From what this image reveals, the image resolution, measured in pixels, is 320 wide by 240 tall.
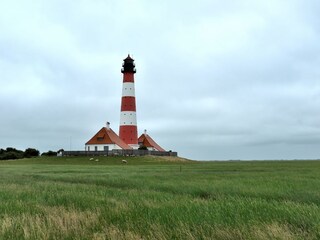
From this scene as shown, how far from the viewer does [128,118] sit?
8456 centimetres

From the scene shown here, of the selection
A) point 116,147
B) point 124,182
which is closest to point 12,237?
point 124,182

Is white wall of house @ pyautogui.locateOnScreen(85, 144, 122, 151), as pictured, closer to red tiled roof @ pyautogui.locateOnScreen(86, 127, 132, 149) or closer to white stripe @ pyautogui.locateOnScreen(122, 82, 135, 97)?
red tiled roof @ pyautogui.locateOnScreen(86, 127, 132, 149)

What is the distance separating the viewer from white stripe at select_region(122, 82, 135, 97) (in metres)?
85.2

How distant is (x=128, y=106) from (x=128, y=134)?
660 centimetres

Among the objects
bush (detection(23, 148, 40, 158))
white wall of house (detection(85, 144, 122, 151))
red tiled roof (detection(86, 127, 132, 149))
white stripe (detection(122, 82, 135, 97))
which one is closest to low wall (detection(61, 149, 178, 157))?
white wall of house (detection(85, 144, 122, 151))

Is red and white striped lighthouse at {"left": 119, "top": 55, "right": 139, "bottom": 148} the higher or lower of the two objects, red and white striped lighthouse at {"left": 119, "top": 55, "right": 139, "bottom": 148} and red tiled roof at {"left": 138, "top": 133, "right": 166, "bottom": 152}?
the higher

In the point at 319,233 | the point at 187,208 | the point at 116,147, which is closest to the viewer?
the point at 319,233

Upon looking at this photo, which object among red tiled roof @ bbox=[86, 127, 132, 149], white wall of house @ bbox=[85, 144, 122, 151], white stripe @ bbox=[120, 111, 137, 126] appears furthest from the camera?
red tiled roof @ bbox=[86, 127, 132, 149]

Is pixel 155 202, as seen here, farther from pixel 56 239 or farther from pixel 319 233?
pixel 319 233

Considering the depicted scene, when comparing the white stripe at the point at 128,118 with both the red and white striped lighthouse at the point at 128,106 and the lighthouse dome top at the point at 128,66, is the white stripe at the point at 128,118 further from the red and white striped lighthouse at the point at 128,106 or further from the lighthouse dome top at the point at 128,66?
the lighthouse dome top at the point at 128,66

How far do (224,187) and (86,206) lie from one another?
29.6ft

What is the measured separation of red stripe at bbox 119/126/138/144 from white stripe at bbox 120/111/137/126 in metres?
1.29

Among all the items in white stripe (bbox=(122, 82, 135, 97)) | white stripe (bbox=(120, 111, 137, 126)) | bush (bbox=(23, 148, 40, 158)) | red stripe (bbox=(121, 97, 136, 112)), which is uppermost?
white stripe (bbox=(122, 82, 135, 97))

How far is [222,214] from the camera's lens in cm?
1059
